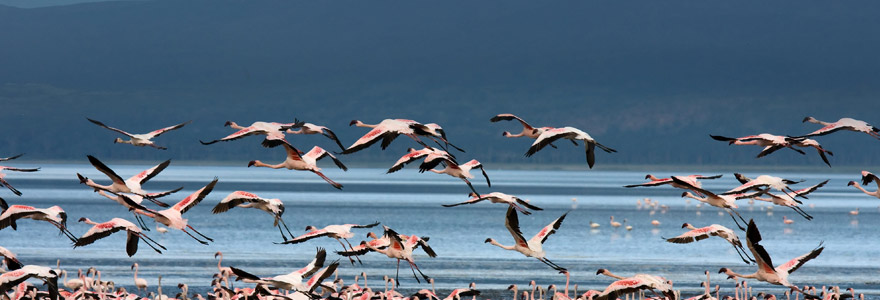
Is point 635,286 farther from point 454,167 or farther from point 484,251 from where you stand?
point 484,251

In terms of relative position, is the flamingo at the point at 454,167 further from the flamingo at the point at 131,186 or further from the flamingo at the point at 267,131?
the flamingo at the point at 131,186

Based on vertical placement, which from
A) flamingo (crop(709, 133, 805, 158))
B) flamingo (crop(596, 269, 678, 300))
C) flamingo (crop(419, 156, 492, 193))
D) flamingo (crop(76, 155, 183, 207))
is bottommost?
flamingo (crop(596, 269, 678, 300))

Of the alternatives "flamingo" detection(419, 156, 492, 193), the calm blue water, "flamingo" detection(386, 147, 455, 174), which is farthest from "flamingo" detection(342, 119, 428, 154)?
the calm blue water

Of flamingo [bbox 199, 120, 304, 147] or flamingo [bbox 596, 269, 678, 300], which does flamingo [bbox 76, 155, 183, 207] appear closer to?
flamingo [bbox 199, 120, 304, 147]

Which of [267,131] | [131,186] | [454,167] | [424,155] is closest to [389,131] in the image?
[424,155]

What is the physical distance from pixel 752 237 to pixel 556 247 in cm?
2788

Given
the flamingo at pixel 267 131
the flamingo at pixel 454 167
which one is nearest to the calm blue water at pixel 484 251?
the flamingo at pixel 454 167

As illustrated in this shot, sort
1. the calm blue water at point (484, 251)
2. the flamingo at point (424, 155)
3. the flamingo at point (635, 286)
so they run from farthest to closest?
1. the calm blue water at point (484, 251)
2. the flamingo at point (635, 286)
3. the flamingo at point (424, 155)

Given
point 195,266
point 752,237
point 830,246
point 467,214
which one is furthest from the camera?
point 467,214

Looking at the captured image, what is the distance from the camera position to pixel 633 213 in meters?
71.5

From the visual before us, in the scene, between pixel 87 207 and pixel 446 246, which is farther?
pixel 87 207

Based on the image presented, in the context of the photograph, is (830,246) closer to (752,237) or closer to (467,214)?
(467,214)

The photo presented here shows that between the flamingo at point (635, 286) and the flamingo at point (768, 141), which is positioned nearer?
the flamingo at point (635, 286)

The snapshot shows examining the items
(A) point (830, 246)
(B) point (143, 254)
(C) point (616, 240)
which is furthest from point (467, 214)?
(B) point (143, 254)
